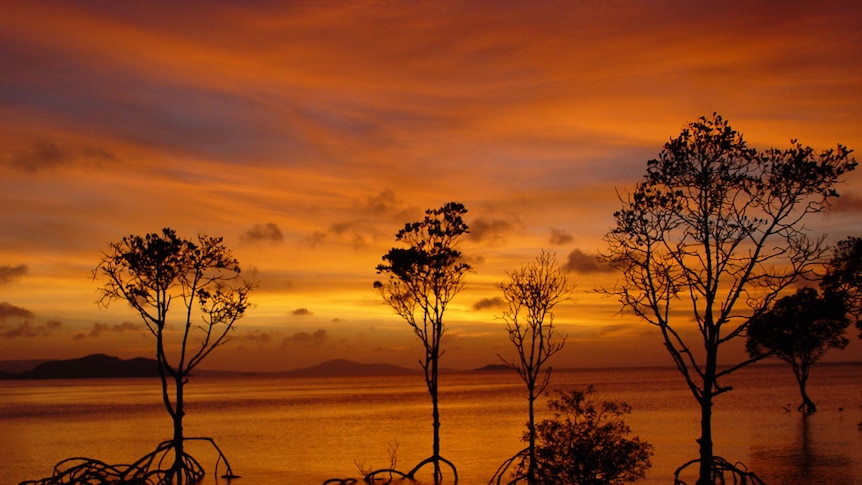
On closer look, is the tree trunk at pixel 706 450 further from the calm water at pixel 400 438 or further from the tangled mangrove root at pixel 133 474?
the tangled mangrove root at pixel 133 474

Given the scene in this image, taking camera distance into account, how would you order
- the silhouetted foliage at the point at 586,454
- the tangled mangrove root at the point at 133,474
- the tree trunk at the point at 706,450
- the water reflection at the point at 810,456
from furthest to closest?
the water reflection at the point at 810,456, the tangled mangrove root at the point at 133,474, the tree trunk at the point at 706,450, the silhouetted foliage at the point at 586,454

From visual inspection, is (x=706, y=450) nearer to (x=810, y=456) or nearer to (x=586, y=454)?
(x=586, y=454)

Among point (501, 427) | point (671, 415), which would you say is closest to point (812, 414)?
point (671, 415)

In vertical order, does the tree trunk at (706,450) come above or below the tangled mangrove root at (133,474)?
above

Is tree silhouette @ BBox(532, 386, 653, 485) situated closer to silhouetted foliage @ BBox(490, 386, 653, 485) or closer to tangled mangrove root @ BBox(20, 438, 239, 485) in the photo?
silhouetted foliage @ BBox(490, 386, 653, 485)

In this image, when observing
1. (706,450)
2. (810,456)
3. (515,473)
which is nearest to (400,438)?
(810,456)

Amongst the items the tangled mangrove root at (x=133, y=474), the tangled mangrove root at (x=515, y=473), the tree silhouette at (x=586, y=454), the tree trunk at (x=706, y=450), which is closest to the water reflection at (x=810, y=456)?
the tangled mangrove root at (x=515, y=473)

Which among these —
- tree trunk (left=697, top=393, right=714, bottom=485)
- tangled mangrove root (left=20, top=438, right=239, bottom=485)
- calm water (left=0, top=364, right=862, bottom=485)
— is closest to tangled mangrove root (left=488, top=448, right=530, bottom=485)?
calm water (left=0, top=364, right=862, bottom=485)

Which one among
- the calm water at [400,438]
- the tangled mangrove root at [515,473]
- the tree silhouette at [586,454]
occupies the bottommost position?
the calm water at [400,438]

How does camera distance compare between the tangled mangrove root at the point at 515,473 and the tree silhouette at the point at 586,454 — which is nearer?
the tree silhouette at the point at 586,454

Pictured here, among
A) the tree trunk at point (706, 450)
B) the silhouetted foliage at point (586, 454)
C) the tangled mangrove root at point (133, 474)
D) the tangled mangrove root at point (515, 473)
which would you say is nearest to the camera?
the silhouetted foliage at point (586, 454)

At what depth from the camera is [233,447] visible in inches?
2499

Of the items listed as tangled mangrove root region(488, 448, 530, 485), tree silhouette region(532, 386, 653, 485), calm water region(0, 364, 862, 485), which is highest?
tree silhouette region(532, 386, 653, 485)

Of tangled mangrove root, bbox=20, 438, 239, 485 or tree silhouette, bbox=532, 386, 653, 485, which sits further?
tangled mangrove root, bbox=20, 438, 239, 485
